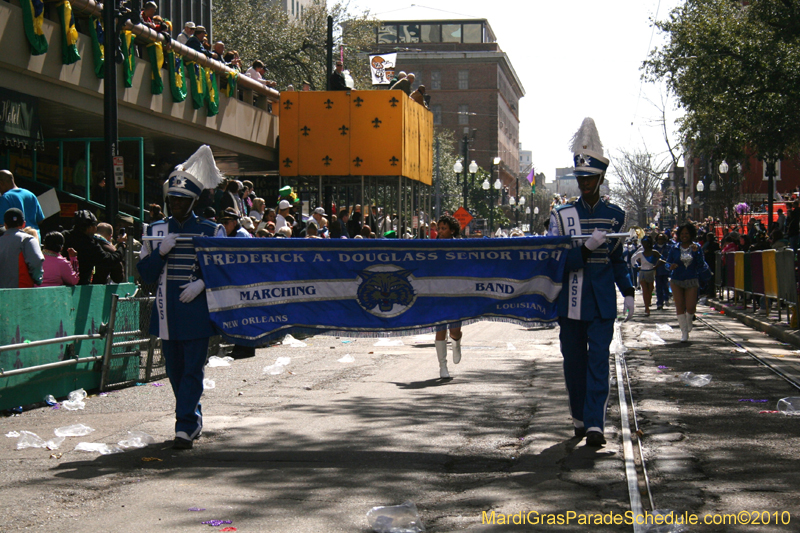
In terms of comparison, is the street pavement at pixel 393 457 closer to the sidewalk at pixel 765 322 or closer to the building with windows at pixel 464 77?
the sidewalk at pixel 765 322

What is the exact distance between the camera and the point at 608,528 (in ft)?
15.9

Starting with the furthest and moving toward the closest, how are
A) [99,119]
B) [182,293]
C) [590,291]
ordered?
[99,119], [182,293], [590,291]

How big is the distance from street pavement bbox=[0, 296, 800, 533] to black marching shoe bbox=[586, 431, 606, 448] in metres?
0.05

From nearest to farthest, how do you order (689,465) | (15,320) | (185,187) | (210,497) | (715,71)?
(210,497)
(689,465)
(185,187)
(15,320)
(715,71)

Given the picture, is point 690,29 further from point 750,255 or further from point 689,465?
point 689,465

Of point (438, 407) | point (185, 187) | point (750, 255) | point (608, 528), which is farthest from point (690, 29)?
point (608, 528)

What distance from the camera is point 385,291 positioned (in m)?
7.54

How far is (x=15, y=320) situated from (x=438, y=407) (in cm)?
409

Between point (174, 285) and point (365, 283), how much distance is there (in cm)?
151

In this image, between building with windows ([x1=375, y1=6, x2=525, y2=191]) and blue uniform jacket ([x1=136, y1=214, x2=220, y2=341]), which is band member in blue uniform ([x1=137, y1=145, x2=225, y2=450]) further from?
building with windows ([x1=375, y1=6, x2=525, y2=191])

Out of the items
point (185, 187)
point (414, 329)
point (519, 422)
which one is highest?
point (185, 187)

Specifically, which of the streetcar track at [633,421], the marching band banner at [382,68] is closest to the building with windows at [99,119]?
the marching band banner at [382,68]

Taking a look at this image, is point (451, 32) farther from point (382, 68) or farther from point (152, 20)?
point (152, 20)

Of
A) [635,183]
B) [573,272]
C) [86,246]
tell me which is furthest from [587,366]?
[635,183]
